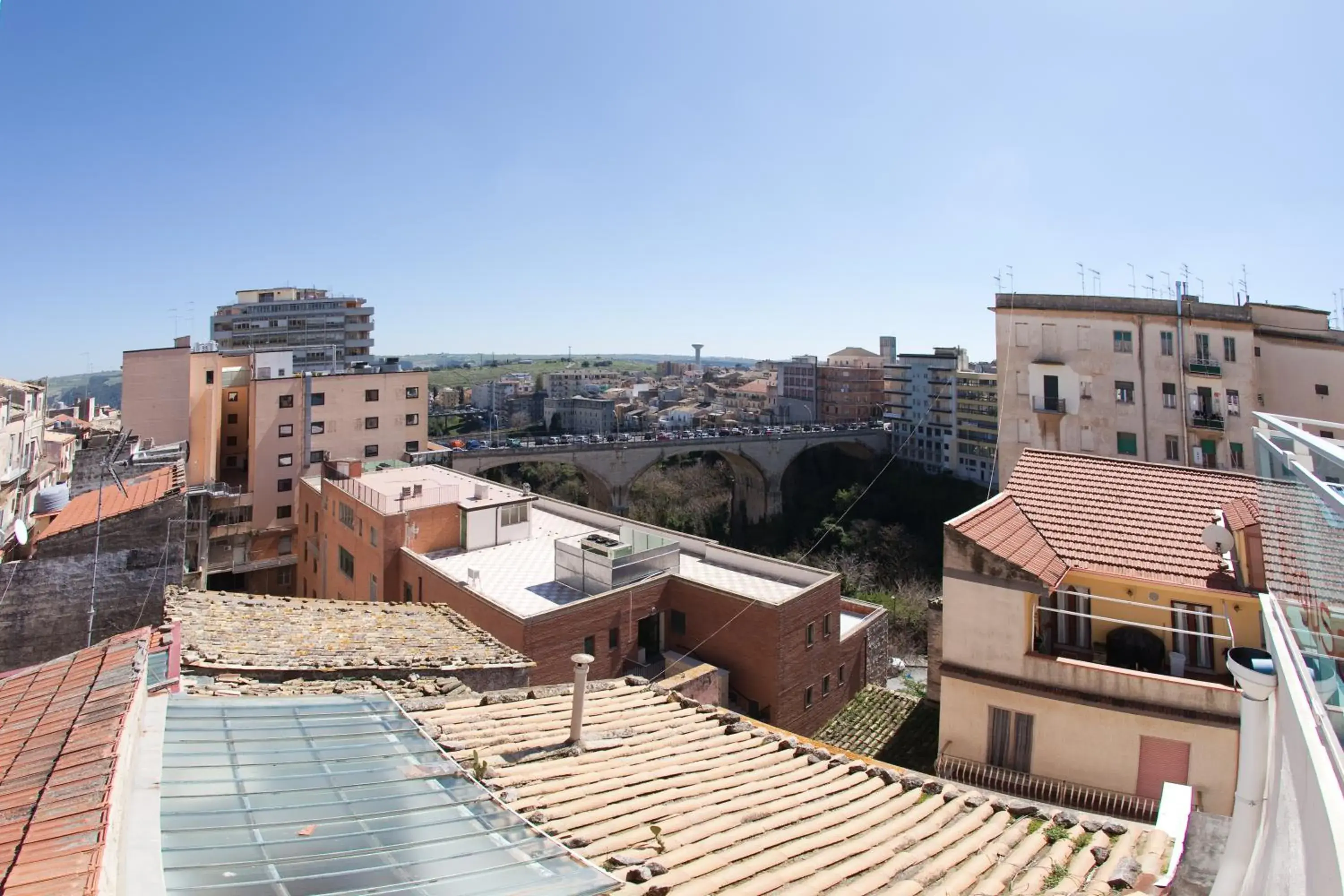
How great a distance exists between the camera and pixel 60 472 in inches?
1013

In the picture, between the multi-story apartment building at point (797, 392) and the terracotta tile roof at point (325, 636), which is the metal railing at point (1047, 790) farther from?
the multi-story apartment building at point (797, 392)

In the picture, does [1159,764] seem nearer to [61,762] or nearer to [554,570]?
[61,762]

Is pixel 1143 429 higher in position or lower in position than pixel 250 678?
higher

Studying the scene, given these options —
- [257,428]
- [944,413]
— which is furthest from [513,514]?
[944,413]

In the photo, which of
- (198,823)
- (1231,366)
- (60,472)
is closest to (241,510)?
(60,472)

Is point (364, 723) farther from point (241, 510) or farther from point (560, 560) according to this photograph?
point (241, 510)

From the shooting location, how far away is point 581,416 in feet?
342

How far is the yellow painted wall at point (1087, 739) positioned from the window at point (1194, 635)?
847 mm

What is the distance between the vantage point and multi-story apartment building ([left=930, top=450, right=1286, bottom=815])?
6789 mm

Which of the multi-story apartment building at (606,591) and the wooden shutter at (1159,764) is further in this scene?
the multi-story apartment building at (606,591)

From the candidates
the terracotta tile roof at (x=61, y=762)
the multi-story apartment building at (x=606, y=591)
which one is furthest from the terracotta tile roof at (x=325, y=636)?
Result: the terracotta tile roof at (x=61, y=762)

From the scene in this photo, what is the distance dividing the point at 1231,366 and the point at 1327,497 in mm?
22199

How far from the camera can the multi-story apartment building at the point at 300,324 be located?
237 ft

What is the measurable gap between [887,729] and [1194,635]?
26.8ft
